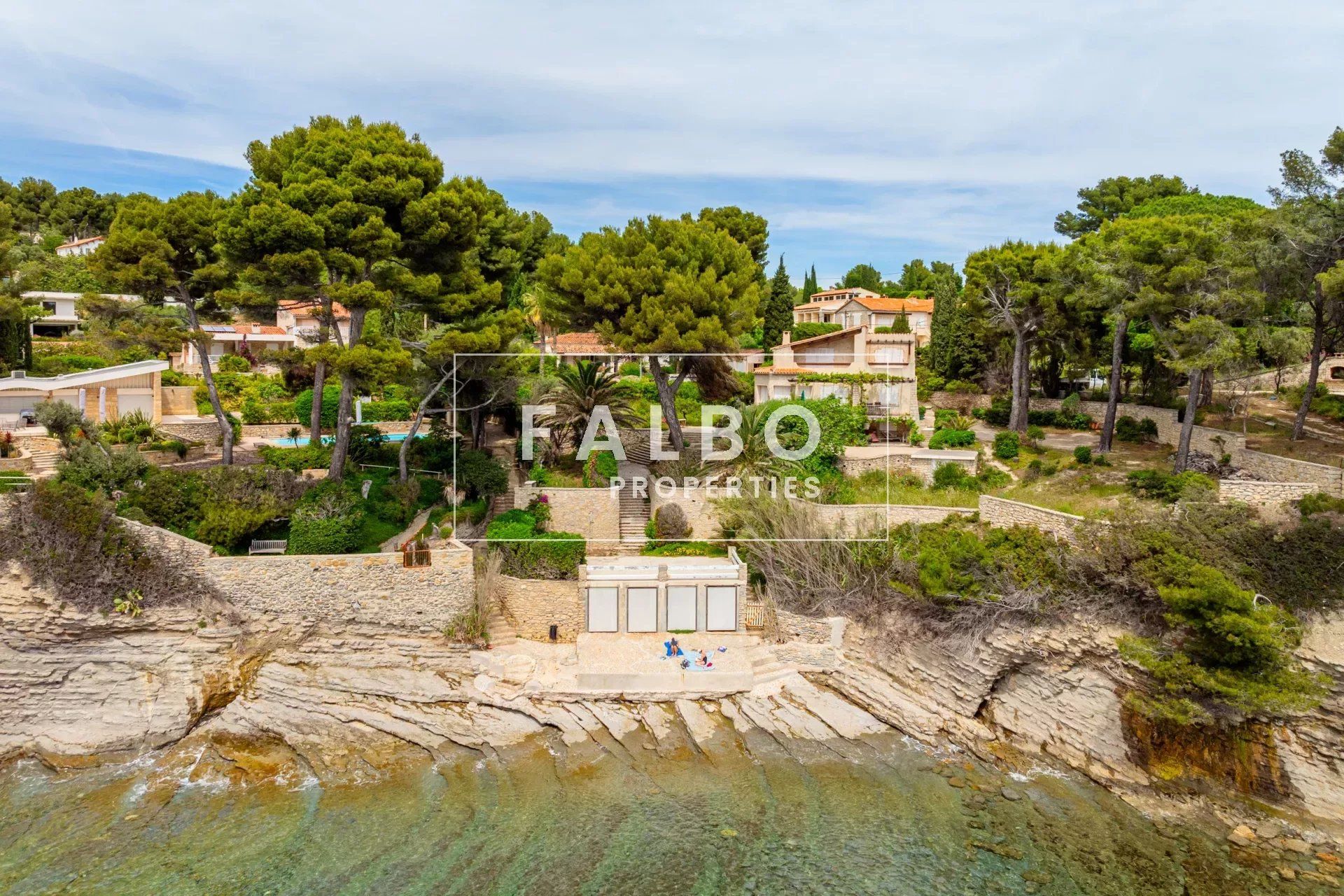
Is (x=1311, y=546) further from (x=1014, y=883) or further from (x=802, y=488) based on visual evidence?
(x=802, y=488)

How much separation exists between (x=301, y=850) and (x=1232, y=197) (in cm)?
5816

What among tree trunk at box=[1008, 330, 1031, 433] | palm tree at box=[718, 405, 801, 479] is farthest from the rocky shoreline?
tree trunk at box=[1008, 330, 1031, 433]

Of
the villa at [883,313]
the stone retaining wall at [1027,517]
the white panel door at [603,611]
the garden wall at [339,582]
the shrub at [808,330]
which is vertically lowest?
the white panel door at [603,611]

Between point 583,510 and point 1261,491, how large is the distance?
49.4ft

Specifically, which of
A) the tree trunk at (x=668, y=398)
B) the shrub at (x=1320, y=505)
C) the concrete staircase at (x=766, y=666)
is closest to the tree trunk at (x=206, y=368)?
the tree trunk at (x=668, y=398)

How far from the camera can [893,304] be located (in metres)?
42.4

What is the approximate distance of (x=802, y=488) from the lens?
21922 mm

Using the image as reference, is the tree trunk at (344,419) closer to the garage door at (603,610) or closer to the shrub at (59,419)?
the shrub at (59,419)

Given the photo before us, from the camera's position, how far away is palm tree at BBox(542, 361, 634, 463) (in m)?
23.6

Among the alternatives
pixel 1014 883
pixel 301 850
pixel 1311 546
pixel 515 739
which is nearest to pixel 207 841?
pixel 301 850

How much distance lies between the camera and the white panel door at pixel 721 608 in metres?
19.0

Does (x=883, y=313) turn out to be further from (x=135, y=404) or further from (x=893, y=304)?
(x=135, y=404)

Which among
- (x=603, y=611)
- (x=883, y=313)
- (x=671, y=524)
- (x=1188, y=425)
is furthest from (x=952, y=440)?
(x=883, y=313)

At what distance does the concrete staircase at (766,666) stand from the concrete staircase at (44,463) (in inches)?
680
